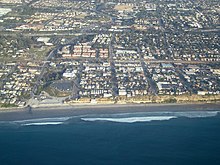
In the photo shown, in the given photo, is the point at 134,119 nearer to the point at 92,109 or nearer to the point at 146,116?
the point at 146,116

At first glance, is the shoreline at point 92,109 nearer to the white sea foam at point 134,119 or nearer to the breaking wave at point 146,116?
the breaking wave at point 146,116

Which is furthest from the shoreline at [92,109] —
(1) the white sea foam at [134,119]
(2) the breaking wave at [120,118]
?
(1) the white sea foam at [134,119]

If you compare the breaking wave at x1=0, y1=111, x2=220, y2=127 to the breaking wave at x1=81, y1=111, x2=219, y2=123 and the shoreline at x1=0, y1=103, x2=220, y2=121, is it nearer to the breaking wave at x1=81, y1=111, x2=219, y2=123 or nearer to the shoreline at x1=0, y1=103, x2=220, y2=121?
the breaking wave at x1=81, y1=111, x2=219, y2=123

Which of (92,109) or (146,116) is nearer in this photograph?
(146,116)

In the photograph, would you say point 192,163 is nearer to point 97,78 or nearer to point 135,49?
point 97,78

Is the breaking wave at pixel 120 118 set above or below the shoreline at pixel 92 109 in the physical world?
below

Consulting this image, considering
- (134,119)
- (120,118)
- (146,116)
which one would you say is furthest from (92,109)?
(146,116)

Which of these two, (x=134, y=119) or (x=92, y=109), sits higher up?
(x=92, y=109)

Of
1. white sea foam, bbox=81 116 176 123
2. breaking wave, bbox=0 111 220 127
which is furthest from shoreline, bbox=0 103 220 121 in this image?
white sea foam, bbox=81 116 176 123

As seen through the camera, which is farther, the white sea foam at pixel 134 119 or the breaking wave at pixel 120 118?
the white sea foam at pixel 134 119
